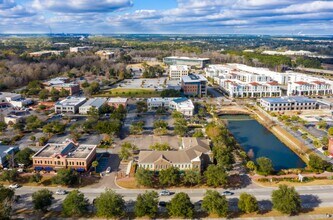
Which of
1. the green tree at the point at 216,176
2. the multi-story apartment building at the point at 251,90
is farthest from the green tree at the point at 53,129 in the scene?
the multi-story apartment building at the point at 251,90

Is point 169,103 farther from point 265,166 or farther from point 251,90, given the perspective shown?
point 265,166

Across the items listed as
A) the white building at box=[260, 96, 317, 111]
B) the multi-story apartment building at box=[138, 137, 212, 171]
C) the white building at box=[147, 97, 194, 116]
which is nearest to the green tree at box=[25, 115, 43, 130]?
the white building at box=[147, 97, 194, 116]

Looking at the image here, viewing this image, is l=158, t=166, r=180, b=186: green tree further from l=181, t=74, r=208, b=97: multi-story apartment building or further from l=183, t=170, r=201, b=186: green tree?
l=181, t=74, r=208, b=97: multi-story apartment building

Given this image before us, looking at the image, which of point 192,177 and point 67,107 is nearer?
point 192,177

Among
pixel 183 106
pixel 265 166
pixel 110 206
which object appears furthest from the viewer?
pixel 183 106

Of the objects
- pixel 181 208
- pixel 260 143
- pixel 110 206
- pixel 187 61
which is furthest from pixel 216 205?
pixel 187 61

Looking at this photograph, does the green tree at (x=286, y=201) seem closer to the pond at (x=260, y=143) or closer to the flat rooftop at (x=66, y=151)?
the pond at (x=260, y=143)
